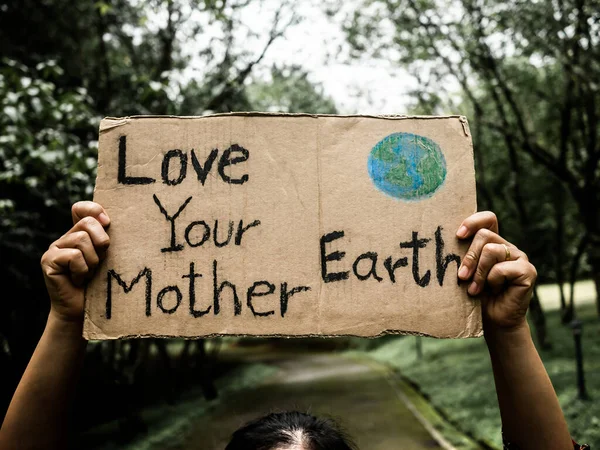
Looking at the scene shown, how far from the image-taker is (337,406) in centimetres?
871

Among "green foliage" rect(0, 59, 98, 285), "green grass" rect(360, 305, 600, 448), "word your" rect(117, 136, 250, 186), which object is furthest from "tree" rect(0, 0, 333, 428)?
"green grass" rect(360, 305, 600, 448)

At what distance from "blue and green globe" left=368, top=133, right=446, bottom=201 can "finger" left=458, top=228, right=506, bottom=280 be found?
0.60ft

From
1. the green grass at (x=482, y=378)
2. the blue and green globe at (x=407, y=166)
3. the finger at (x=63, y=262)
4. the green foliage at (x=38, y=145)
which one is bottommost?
the green grass at (x=482, y=378)

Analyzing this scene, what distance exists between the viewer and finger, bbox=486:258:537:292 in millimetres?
1290

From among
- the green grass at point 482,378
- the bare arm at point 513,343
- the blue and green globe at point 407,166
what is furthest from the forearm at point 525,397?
the green grass at point 482,378

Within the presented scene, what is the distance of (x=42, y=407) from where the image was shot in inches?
50.1

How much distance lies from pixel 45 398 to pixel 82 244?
1.23 ft

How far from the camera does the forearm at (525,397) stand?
4.13ft

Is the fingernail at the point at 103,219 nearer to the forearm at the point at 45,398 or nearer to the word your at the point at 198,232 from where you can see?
the word your at the point at 198,232

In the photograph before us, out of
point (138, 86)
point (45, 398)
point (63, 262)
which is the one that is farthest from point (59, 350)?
point (138, 86)

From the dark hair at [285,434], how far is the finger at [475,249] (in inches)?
21.7

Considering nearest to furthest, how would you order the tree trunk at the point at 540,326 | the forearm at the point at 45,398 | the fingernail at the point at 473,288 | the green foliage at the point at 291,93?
1. the forearm at the point at 45,398
2. the fingernail at the point at 473,288
3. the green foliage at the point at 291,93
4. the tree trunk at the point at 540,326

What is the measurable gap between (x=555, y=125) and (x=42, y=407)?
13.1 metres

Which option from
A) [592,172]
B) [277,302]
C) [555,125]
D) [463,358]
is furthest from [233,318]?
[555,125]
